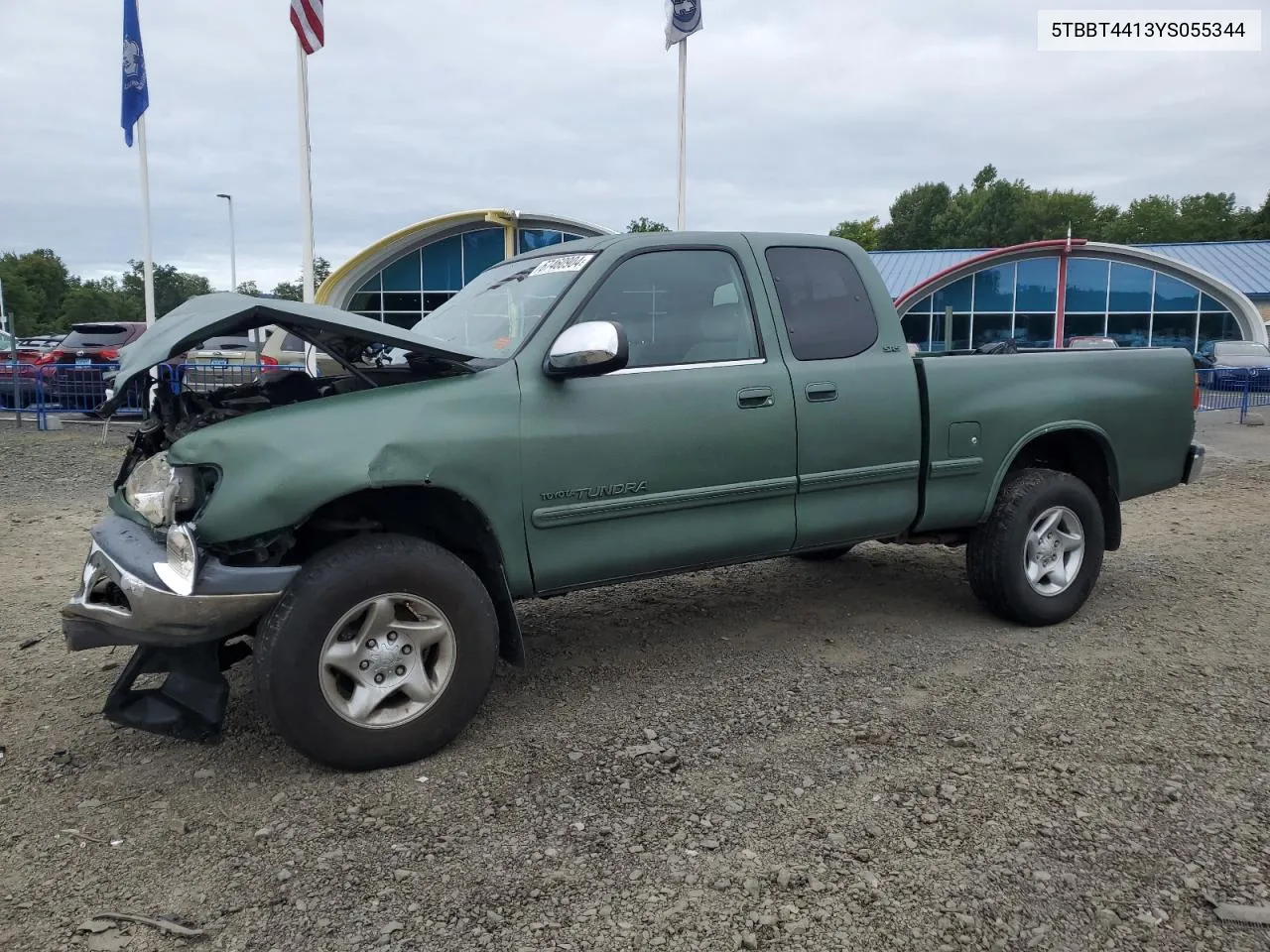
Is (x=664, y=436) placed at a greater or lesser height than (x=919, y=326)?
lesser

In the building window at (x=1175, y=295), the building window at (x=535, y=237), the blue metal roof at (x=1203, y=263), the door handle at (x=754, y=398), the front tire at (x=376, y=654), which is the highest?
the blue metal roof at (x=1203, y=263)

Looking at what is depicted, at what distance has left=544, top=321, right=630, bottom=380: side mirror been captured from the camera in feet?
11.5

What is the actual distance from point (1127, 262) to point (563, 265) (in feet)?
109

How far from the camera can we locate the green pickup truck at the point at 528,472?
320cm

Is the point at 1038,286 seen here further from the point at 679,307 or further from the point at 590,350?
the point at 590,350

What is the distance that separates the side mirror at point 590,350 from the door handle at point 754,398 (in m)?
0.68

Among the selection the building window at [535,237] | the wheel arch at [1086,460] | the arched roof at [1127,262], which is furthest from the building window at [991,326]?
the wheel arch at [1086,460]

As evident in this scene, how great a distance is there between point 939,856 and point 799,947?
613 millimetres

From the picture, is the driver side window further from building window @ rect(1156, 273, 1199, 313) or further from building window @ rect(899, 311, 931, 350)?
building window @ rect(1156, 273, 1199, 313)

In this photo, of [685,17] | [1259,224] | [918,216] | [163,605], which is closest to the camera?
[163,605]

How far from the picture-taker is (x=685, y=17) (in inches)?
686

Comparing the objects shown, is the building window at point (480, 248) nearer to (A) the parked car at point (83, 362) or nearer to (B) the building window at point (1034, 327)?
(A) the parked car at point (83, 362)

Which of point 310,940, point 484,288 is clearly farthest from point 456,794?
point 484,288

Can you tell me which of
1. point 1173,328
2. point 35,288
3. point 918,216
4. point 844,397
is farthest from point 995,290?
point 35,288
